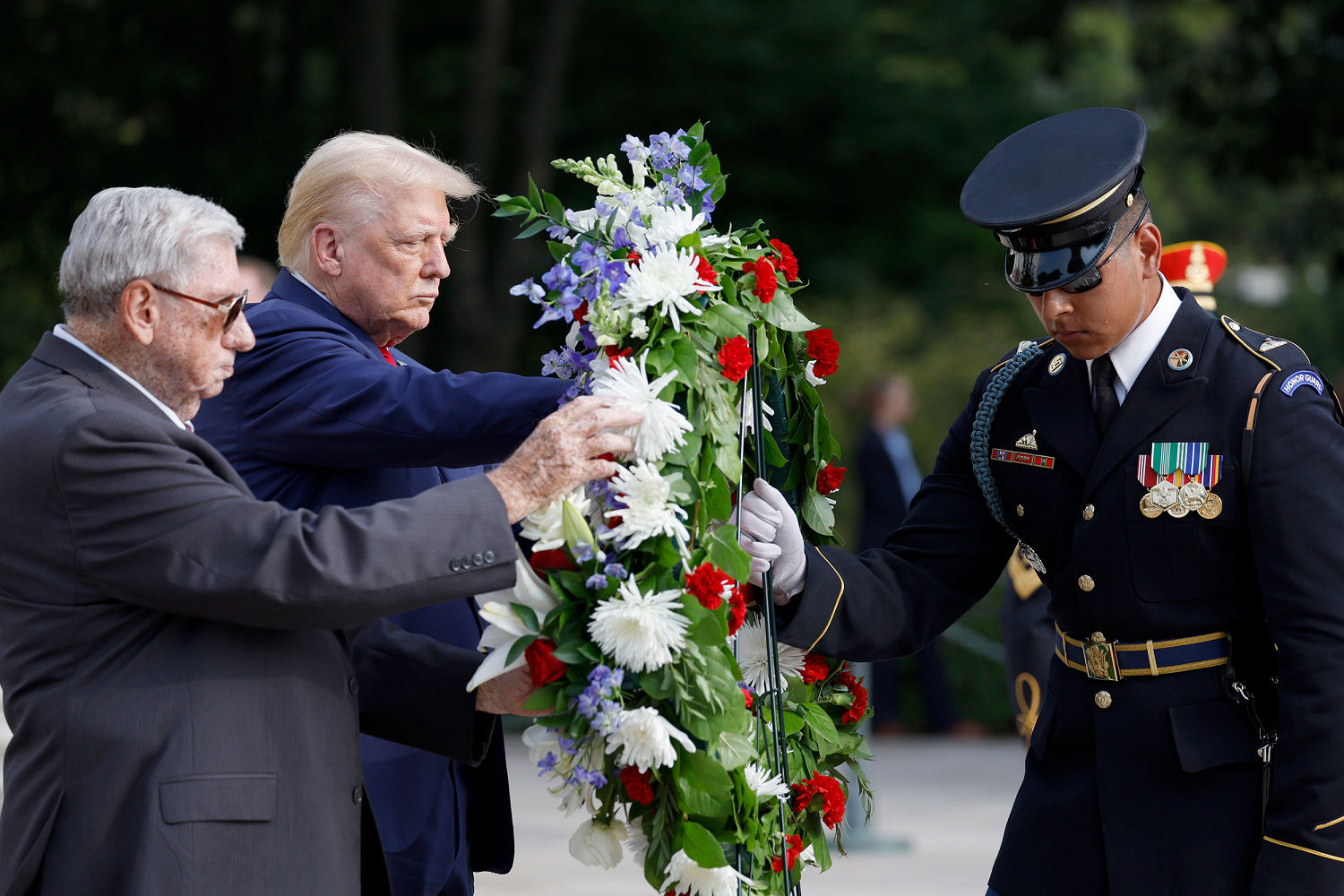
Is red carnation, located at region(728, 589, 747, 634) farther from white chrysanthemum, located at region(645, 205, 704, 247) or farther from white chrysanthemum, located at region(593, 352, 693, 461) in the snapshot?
white chrysanthemum, located at region(645, 205, 704, 247)

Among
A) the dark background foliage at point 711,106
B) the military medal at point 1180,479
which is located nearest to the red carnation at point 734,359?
the military medal at point 1180,479

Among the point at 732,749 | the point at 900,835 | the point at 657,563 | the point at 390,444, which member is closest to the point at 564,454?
the point at 657,563

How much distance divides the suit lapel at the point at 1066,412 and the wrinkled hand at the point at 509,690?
1028 mm

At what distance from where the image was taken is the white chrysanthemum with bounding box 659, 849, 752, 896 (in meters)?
2.57

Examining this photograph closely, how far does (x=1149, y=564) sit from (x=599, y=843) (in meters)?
1.03

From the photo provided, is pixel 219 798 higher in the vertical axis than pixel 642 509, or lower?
lower

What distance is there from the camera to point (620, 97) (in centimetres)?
1093

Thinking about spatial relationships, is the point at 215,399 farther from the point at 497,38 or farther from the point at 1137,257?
the point at 497,38

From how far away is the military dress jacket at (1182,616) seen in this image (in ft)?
8.33

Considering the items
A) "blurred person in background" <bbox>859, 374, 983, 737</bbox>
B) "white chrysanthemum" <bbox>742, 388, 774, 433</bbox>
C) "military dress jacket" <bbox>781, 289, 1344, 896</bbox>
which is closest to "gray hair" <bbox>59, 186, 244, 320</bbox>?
"white chrysanthemum" <bbox>742, 388, 774, 433</bbox>

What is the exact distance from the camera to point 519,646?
8.39 ft

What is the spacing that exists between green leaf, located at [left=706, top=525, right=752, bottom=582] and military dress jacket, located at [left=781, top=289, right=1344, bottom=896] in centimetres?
41

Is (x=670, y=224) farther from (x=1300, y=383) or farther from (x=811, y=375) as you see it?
(x=1300, y=383)

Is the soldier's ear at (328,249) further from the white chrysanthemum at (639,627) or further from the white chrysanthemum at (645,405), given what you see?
the white chrysanthemum at (639,627)
